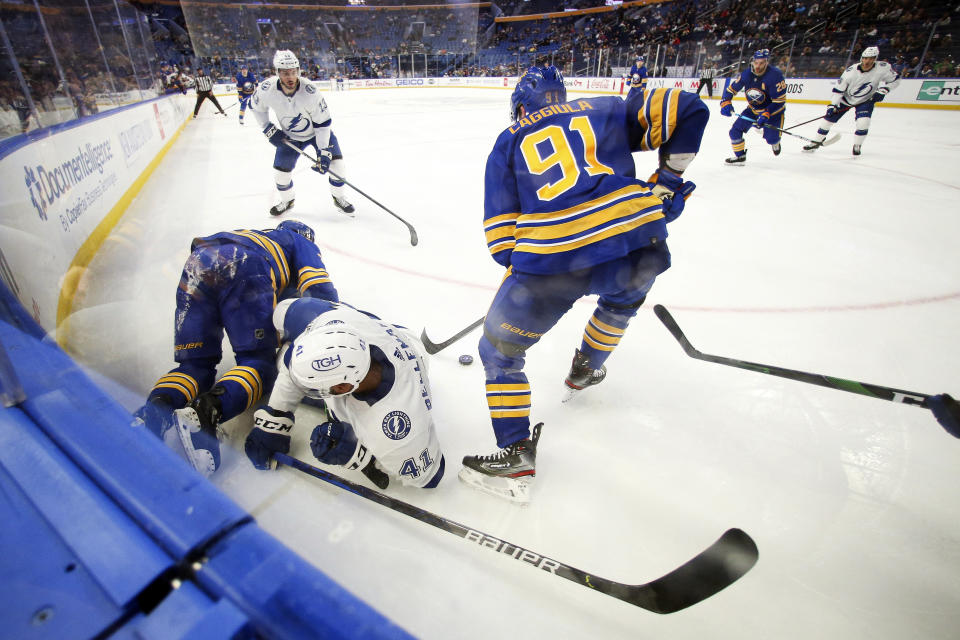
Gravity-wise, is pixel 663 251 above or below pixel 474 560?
above

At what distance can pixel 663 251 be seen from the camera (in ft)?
4.56

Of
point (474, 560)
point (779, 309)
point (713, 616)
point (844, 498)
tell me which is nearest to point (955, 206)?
point (779, 309)

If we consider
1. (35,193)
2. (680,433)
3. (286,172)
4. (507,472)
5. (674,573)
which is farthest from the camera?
(286,172)

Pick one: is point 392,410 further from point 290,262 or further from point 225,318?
point 290,262

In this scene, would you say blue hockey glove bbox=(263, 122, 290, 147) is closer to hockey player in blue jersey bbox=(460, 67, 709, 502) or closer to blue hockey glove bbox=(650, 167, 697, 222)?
hockey player in blue jersey bbox=(460, 67, 709, 502)

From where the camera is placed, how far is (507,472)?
1438 millimetres

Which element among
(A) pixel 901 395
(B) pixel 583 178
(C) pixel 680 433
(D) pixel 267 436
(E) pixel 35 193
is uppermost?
(B) pixel 583 178

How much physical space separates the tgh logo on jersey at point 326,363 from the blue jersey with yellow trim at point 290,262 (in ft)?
2.87

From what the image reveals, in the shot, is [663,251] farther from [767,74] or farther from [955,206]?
[767,74]

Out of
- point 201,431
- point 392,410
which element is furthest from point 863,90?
point 201,431

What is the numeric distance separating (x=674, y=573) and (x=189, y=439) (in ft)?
4.08

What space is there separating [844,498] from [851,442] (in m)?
0.31

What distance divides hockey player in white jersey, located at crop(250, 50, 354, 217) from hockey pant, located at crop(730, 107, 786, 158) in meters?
4.67

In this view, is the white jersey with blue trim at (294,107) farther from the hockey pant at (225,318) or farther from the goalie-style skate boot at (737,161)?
the goalie-style skate boot at (737,161)
